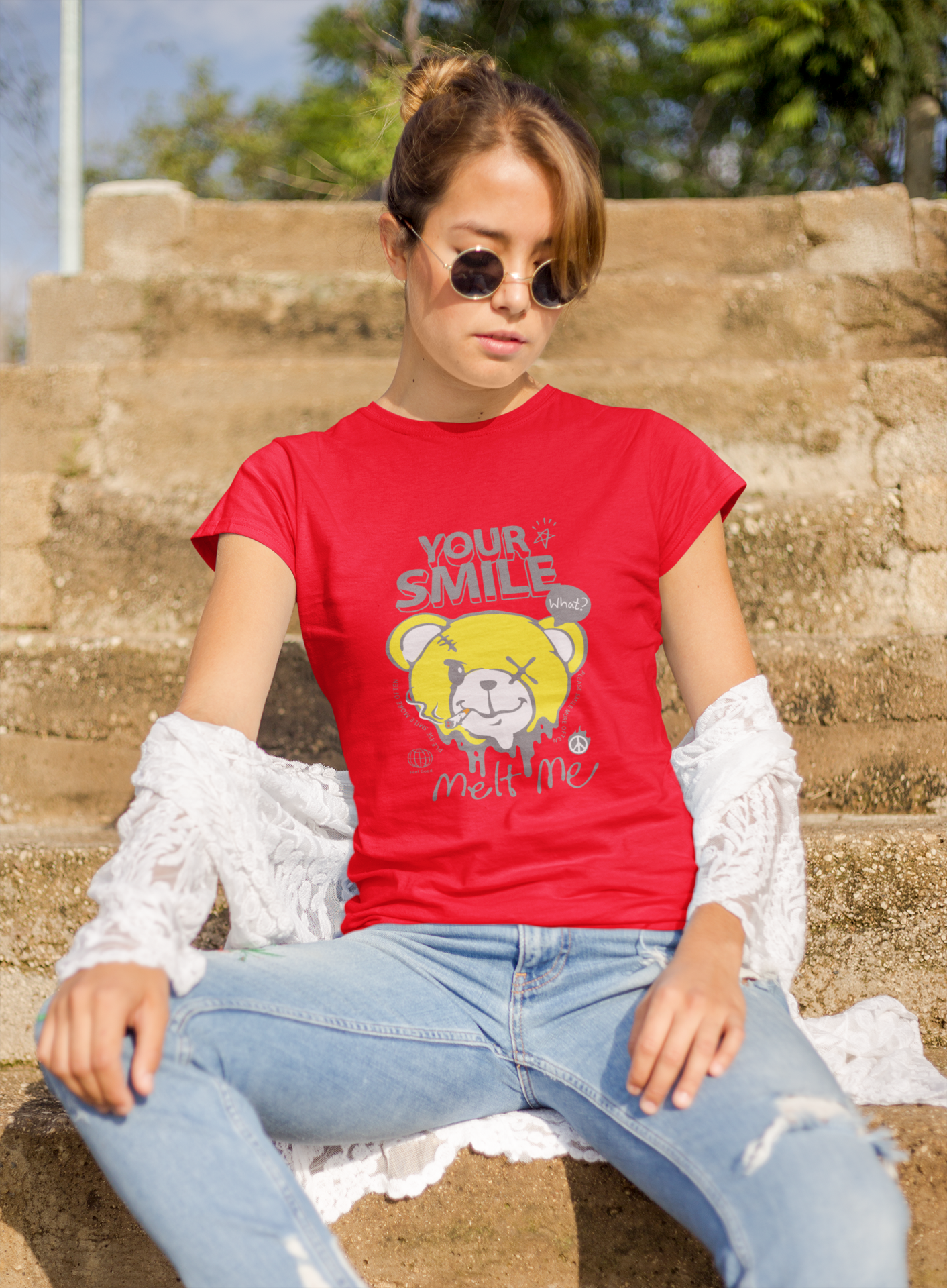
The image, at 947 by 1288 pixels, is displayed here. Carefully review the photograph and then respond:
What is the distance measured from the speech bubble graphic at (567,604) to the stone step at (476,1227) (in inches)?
26.6

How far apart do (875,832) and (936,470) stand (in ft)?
3.88

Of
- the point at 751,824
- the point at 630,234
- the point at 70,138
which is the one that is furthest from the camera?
the point at 70,138

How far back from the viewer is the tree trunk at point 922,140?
4410mm

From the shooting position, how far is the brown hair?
141 centimetres

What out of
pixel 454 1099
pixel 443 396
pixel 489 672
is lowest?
pixel 454 1099

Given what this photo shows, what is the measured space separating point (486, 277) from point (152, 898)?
91cm

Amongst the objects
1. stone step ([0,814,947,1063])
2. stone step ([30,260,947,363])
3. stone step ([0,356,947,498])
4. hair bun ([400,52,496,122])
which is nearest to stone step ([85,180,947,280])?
stone step ([30,260,947,363])

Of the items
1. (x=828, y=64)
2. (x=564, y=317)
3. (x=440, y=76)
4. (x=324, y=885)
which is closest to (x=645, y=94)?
(x=828, y=64)

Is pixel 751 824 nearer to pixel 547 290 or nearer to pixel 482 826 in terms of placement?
pixel 482 826

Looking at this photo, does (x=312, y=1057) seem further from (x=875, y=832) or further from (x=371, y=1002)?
(x=875, y=832)

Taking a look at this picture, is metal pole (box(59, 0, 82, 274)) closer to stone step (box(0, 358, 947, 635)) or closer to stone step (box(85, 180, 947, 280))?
stone step (box(85, 180, 947, 280))

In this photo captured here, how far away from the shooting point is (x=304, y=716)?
2127mm

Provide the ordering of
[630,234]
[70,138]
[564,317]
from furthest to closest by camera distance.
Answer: [70,138] → [630,234] → [564,317]

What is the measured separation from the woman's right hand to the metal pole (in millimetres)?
3863
